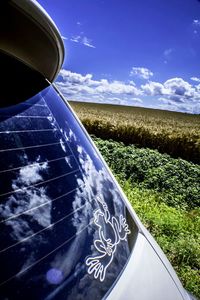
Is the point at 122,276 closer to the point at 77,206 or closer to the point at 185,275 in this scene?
the point at 77,206

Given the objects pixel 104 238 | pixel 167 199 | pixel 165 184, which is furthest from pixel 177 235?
pixel 104 238

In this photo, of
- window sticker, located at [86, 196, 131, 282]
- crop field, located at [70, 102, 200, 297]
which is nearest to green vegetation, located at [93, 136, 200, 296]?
crop field, located at [70, 102, 200, 297]

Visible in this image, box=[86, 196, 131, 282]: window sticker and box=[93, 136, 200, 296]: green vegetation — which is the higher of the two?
box=[86, 196, 131, 282]: window sticker

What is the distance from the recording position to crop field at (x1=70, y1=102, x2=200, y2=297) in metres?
4.93

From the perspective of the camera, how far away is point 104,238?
1087mm

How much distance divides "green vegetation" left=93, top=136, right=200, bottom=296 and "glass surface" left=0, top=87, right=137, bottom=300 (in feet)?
10.8

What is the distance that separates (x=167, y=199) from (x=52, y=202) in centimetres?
836

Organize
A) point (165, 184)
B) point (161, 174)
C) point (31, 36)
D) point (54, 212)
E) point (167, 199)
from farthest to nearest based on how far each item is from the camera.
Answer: point (161, 174) → point (165, 184) → point (167, 199) → point (31, 36) → point (54, 212)

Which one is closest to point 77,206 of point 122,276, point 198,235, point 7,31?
point 122,276

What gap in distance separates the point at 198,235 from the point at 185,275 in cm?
180

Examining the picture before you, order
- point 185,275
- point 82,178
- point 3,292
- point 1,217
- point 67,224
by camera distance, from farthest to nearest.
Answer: point 185,275 → point 82,178 → point 67,224 → point 1,217 → point 3,292

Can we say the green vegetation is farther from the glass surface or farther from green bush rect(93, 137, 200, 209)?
the glass surface

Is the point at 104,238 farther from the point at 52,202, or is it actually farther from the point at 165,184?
the point at 165,184

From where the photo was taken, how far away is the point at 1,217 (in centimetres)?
81
